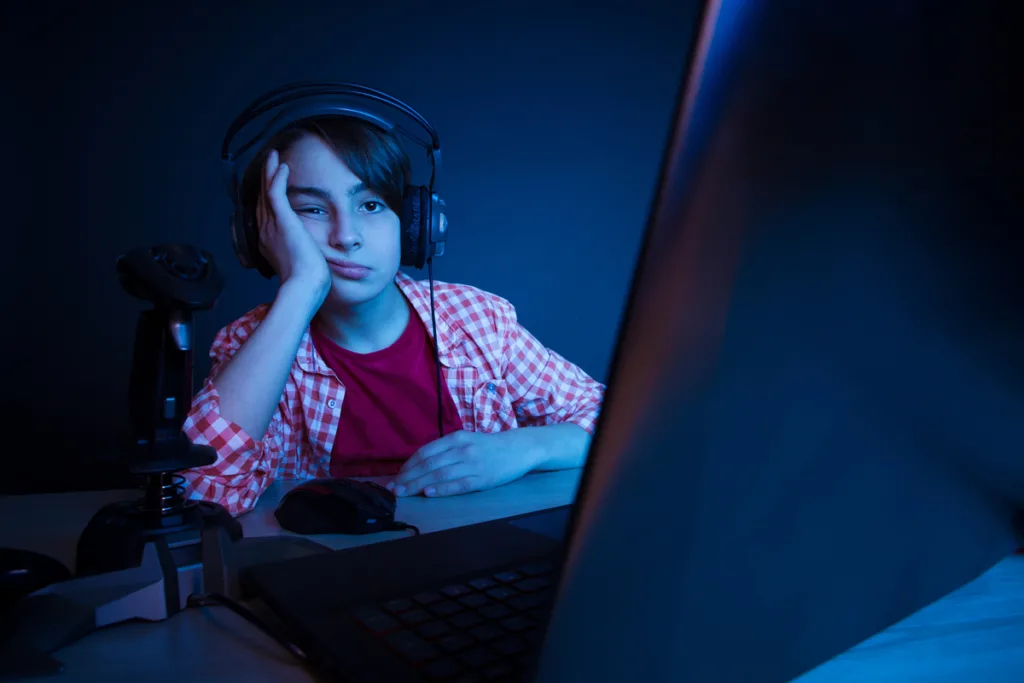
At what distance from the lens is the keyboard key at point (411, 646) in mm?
311

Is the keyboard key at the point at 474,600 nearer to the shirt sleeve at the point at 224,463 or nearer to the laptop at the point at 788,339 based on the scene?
the laptop at the point at 788,339

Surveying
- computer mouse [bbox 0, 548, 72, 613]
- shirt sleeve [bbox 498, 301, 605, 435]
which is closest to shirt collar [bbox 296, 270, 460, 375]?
shirt sleeve [bbox 498, 301, 605, 435]

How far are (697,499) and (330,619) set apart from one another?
267mm

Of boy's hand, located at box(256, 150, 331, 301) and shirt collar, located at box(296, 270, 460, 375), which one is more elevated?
boy's hand, located at box(256, 150, 331, 301)

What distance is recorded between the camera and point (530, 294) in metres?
1.88

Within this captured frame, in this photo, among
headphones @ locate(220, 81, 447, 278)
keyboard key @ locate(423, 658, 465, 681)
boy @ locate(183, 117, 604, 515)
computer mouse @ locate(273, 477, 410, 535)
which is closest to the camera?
keyboard key @ locate(423, 658, 465, 681)

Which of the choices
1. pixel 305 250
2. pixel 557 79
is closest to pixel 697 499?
pixel 305 250

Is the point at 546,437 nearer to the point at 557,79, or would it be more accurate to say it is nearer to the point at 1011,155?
the point at 1011,155

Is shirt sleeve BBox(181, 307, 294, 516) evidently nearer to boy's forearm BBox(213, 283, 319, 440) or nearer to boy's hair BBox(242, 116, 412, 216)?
boy's forearm BBox(213, 283, 319, 440)

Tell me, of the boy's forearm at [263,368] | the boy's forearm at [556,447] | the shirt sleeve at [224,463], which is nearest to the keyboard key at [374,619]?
the shirt sleeve at [224,463]

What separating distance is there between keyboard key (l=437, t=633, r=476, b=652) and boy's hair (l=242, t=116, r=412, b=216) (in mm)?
1107

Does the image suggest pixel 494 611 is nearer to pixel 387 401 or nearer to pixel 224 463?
pixel 224 463

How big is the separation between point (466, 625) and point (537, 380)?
3.75 feet

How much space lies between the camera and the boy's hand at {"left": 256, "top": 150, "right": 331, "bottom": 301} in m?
1.13
